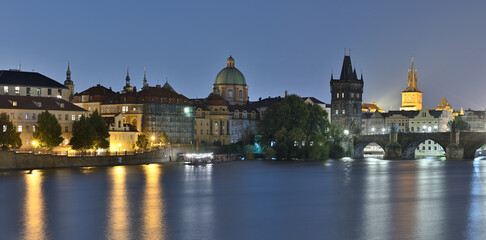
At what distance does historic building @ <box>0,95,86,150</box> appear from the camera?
98.1m

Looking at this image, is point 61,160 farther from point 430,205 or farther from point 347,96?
point 347,96

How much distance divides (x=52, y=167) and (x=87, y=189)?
22825 mm

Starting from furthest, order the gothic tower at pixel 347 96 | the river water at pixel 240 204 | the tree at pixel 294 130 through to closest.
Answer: the gothic tower at pixel 347 96
the tree at pixel 294 130
the river water at pixel 240 204

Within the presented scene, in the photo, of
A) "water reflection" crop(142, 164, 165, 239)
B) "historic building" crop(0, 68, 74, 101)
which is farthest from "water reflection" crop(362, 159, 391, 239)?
"historic building" crop(0, 68, 74, 101)

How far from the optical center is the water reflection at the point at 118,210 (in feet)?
147

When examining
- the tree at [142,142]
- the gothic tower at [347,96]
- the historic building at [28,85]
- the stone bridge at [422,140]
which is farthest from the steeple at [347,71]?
the historic building at [28,85]

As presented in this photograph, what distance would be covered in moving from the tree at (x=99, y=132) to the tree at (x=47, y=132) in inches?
217

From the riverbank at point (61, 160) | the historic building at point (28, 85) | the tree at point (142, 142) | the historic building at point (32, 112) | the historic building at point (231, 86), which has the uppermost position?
the historic building at point (231, 86)

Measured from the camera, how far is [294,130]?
113m

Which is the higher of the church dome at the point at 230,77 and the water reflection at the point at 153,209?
the church dome at the point at 230,77

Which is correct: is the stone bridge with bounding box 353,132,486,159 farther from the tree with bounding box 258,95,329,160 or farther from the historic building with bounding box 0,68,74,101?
the historic building with bounding box 0,68,74,101

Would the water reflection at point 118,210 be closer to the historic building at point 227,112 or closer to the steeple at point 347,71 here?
the historic building at point 227,112

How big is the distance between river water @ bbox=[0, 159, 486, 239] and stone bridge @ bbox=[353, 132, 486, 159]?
27721 mm

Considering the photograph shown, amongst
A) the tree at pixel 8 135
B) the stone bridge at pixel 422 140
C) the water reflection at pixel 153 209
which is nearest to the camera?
the water reflection at pixel 153 209
